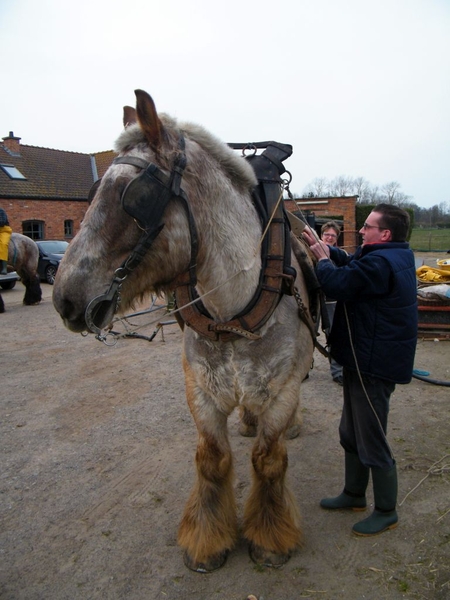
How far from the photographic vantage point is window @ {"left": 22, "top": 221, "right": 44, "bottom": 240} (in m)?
20.4

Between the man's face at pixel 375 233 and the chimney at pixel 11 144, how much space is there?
78.2ft

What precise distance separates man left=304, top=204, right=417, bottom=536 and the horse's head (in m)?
0.96

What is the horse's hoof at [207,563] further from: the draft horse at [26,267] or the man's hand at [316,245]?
the draft horse at [26,267]

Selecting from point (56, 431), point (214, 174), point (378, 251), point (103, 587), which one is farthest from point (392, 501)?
point (56, 431)

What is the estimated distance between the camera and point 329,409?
427 cm

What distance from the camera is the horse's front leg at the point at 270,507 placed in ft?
7.50

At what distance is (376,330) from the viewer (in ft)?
7.75

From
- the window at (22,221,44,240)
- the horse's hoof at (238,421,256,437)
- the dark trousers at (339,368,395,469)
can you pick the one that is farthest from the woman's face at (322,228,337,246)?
the window at (22,221,44,240)

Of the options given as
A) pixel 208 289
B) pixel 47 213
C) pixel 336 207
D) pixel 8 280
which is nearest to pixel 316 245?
pixel 208 289

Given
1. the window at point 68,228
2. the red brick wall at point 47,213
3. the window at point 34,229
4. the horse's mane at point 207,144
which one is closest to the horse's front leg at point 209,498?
the horse's mane at point 207,144

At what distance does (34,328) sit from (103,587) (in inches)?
266

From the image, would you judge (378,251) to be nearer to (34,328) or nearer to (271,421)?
(271,421)

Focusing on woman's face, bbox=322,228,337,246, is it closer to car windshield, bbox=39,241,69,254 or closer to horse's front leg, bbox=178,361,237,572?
horse's front leg, bbox=178,361,237,572

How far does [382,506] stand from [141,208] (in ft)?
7.17
